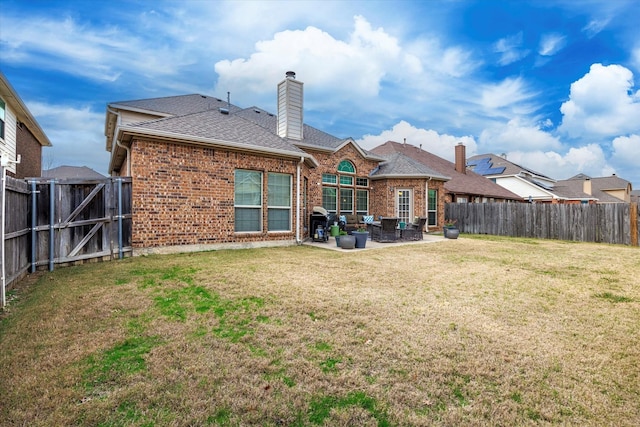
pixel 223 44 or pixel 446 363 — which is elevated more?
pixel 223 44

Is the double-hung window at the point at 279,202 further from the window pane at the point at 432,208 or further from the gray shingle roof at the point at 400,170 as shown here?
the window pane at the point at 432,208

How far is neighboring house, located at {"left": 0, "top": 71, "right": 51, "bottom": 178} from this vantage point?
440 inches

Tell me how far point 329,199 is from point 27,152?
1612cm

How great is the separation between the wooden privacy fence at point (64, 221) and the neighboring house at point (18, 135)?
3.29 m

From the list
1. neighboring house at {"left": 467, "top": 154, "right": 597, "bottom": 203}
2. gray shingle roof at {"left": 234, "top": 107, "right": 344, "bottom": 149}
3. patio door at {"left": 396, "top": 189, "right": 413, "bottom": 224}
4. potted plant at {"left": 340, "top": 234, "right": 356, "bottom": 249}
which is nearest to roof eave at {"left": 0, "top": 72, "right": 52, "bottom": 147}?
gray shingle roof at {"left": 234, "top": 107, "right": 344, "bottom": 149}

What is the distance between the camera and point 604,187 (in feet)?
138

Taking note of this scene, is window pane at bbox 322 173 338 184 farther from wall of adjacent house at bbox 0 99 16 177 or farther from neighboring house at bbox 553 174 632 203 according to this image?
neighboring house at bbox 553 174 632 203

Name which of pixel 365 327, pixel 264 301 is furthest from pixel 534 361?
pixel 264 301

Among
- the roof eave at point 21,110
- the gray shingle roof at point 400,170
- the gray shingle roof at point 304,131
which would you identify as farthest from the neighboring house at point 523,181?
the roof eave at point 21,110

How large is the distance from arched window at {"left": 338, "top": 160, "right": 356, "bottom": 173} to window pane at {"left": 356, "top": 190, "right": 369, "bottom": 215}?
1188 mm

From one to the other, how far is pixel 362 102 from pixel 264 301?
15866 millimetres

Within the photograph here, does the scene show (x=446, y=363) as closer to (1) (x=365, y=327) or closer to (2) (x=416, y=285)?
(1) (x=365, y=327)

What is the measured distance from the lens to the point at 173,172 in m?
8.13

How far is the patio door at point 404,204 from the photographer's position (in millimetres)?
16266
